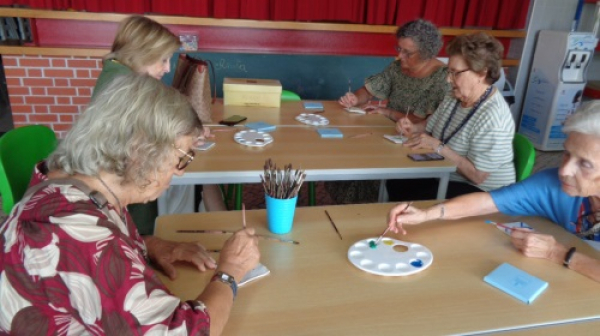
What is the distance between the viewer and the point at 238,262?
1.17 meters

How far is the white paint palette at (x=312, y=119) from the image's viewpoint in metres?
2.66

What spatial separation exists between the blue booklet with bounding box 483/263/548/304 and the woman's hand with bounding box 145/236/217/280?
753mm

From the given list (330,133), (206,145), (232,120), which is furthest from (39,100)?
(330,133)

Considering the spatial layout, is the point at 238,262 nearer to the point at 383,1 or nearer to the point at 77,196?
the point at 77,196

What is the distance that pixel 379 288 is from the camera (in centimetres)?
120

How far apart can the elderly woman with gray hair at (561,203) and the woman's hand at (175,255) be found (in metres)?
0.59

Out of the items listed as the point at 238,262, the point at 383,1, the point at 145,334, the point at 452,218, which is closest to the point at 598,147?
the point at 452,218

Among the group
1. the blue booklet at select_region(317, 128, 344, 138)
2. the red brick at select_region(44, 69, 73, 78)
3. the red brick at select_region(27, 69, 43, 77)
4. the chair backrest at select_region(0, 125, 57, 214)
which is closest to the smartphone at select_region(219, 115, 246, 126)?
the blue booklet at select_region(317, 128, 344, 138)

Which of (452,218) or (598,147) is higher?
(598,147)

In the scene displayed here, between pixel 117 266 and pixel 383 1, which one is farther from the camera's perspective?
pixel 383 1

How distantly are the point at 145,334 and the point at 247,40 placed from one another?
138 inches

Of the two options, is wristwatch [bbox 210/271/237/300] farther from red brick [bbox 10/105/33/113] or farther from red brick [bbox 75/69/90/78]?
red brick [bbox 10/105/33/113]

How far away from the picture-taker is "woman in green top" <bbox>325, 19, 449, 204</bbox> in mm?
2816

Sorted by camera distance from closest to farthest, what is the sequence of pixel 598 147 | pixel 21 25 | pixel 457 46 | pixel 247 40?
pixel 598 147 < pixel 457 46 < pixel 21 25 < pixel 247 40
